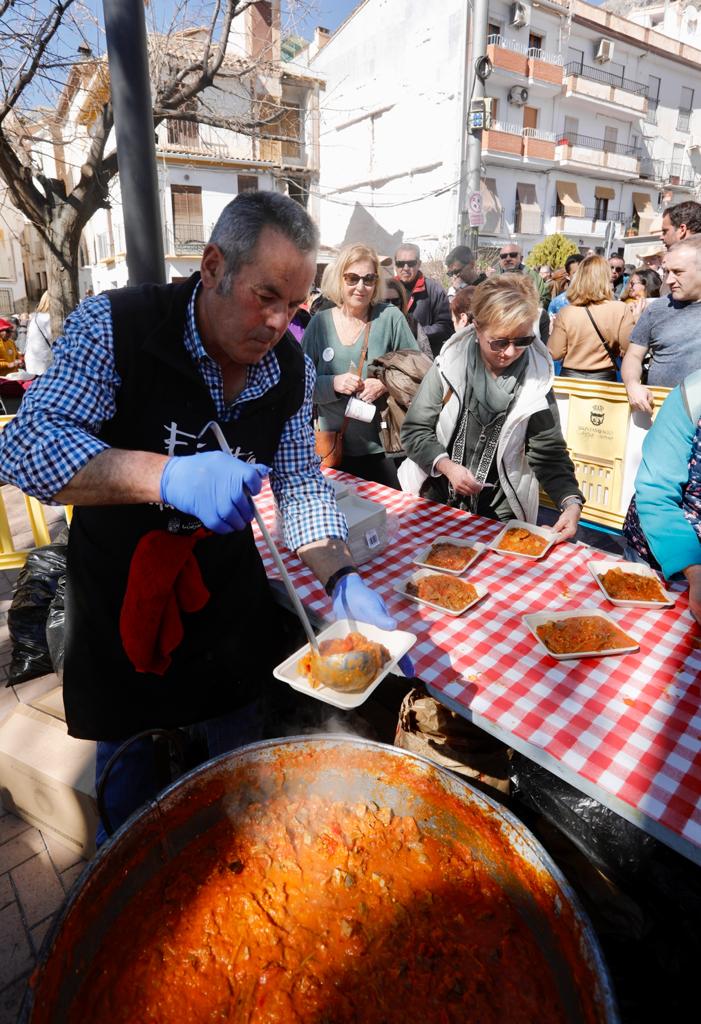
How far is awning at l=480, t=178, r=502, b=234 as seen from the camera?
25469 mm

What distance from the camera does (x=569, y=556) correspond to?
2510 mm

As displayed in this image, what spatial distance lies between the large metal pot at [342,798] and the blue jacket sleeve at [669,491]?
1296 mm

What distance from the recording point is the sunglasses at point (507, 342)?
111 inches

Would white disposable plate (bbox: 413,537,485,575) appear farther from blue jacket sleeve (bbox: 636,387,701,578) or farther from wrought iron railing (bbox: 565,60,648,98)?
wrought iron railing (bbox: 565,60,648,98)

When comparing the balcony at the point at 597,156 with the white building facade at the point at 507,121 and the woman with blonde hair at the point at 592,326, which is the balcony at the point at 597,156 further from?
the woman with blonde hair at the point at 592,326

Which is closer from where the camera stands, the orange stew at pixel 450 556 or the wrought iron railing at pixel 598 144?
the orange stew at pixel 450 556

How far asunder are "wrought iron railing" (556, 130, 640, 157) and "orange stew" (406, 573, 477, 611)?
31.7 meters


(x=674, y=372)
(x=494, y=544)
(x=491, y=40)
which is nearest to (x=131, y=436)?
(x=494, y=544)

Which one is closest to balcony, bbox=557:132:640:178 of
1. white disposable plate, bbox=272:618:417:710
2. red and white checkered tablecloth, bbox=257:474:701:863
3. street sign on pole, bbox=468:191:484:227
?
street sign on pole, bbox=468:191:484:227

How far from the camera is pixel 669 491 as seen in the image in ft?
7.07

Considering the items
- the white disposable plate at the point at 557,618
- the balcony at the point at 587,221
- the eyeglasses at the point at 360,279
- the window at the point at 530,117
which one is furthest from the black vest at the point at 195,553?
the window at the point at 530,117

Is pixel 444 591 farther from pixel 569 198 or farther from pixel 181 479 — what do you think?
pixel 569 198

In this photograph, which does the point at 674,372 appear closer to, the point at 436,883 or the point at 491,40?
the point at 436,883

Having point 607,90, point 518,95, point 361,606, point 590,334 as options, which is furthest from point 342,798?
point 607,90
